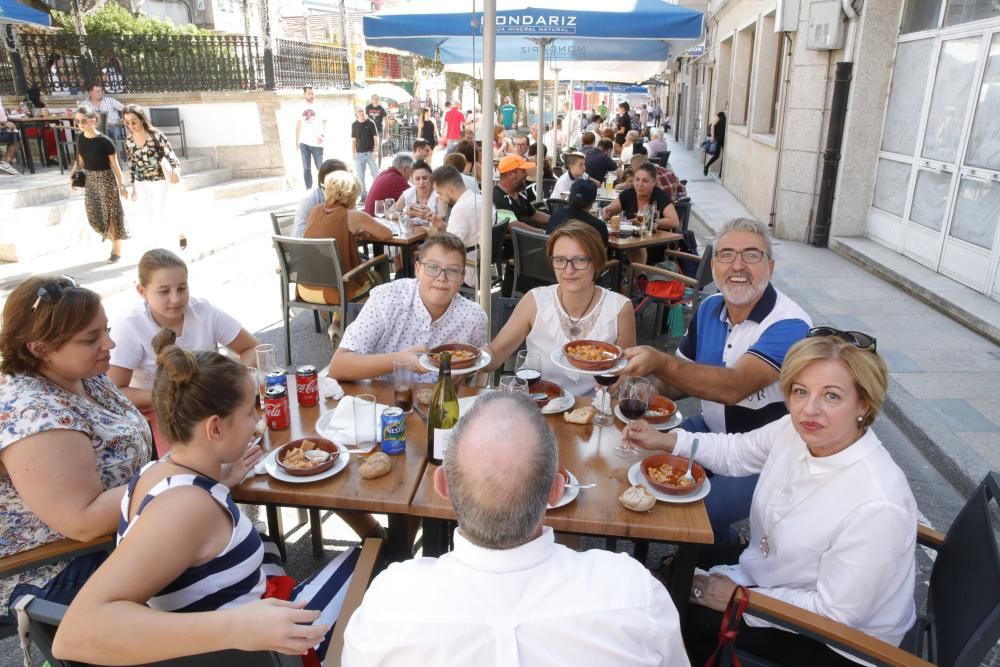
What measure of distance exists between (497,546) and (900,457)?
3781 millimetres

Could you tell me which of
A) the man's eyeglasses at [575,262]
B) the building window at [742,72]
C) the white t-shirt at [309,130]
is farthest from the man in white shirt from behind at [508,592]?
the building window at [742,72]

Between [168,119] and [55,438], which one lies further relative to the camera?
[168,119]

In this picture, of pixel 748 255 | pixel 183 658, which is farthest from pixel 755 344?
pixel 183 658

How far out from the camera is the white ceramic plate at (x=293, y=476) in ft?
6.89

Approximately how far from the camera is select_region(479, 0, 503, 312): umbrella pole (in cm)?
354

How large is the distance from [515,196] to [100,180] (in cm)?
539

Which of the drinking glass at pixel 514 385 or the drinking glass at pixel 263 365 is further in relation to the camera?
the drinking glass at pixel 263 365

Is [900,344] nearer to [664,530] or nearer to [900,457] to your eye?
[900,457]

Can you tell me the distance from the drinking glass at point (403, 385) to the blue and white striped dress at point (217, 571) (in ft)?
2.82

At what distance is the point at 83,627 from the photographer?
4.72 ft

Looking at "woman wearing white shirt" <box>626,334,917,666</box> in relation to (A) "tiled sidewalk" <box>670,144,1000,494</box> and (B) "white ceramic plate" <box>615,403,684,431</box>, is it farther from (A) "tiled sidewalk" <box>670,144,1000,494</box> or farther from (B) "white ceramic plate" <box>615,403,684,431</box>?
(A) "tiled sidewalk" <box>670,144,1000,494</box>

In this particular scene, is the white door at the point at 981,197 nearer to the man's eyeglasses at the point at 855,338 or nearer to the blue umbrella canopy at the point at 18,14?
the man's eyeglasses at the point at 855,338

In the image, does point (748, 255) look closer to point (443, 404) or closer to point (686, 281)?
point (443, 404)

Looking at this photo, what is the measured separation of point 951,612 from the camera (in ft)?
5.98
